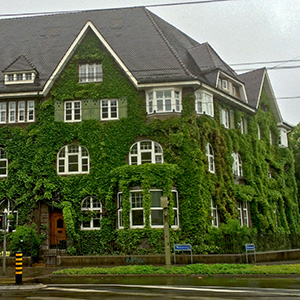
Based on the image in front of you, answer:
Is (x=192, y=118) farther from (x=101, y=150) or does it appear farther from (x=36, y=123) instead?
(x=36, y=123)

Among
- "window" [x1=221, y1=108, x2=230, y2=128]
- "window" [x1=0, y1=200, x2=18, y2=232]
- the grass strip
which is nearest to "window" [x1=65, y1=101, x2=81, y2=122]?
"window" [x1=0, y1=200, x2=18, y2=232]

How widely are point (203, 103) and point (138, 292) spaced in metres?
19.2

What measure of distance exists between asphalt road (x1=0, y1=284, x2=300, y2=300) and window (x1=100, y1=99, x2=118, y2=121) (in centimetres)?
1545

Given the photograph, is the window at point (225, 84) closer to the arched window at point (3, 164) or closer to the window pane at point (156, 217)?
the window pane at point (156, 217)

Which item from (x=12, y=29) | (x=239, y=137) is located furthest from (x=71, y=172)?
(x=12, y=29)

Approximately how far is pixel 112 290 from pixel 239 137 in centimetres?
2216

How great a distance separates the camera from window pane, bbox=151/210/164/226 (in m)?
29.5

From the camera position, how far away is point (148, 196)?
95.9 feet

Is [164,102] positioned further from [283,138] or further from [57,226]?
[283,138]

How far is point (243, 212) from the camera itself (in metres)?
35.5

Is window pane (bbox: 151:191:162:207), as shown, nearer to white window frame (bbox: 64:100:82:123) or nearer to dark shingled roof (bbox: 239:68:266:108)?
white window frame (bbox: 64:100:82:123)

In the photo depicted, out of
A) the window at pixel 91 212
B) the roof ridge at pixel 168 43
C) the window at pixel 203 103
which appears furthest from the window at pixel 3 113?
the window at pixel 203 103

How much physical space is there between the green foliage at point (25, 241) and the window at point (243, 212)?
44.4 ft

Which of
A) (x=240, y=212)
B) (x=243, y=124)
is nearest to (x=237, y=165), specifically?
(x=240, y=212)
